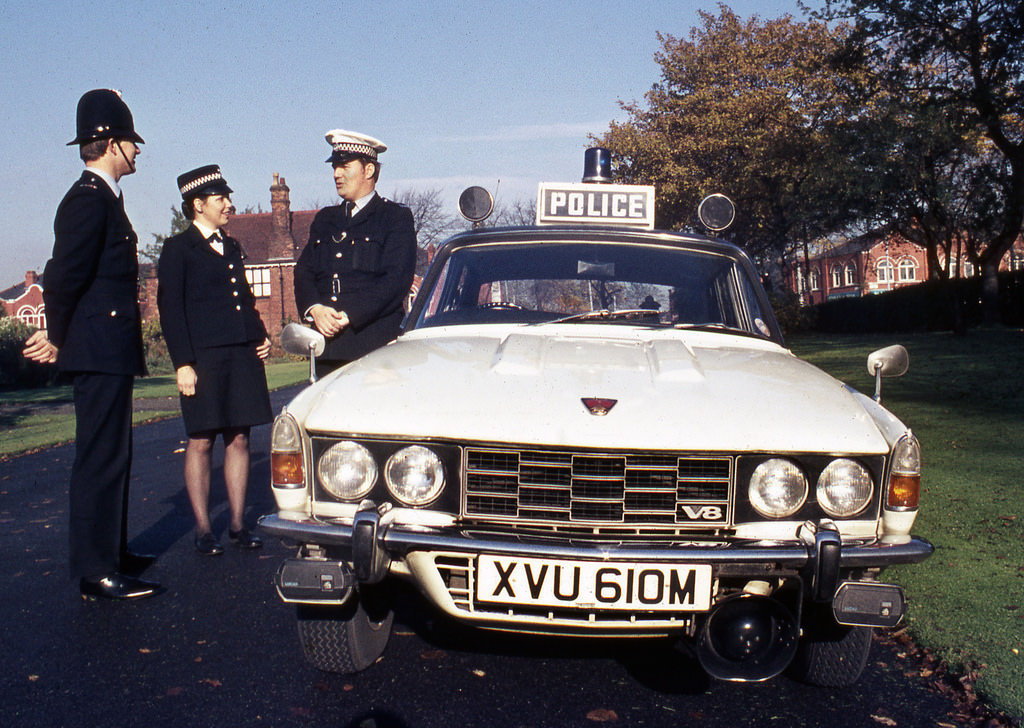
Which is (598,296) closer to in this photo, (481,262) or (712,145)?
(481,262)

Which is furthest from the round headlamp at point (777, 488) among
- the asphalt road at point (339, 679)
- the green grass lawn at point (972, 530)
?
the green grass lawn at point (972, 530)

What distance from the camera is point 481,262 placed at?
15.7 ft

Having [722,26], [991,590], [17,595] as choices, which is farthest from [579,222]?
[722,26]

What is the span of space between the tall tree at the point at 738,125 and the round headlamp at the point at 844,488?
123 feet

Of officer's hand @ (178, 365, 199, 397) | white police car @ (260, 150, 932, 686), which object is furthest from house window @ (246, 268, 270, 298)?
white police car @ (260, 150, 932, 686)

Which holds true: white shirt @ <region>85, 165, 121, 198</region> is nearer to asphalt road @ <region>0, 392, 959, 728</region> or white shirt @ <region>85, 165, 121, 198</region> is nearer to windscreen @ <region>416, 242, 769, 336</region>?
windscreen @ <region>416, 242, 769, 336</region>

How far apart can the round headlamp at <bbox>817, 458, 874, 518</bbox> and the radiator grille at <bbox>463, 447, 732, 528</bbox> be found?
1.02ft

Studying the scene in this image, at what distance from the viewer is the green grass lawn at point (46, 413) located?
12.1 m

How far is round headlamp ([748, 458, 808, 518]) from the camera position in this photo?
298cm

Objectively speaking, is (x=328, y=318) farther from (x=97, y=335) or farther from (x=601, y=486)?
(x=601, y=486)

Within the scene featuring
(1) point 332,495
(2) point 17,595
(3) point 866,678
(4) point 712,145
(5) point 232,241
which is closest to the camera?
(1) point 332,495

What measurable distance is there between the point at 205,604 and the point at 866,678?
9.54 feet

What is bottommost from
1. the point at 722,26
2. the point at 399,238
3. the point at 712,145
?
the point at 399,238

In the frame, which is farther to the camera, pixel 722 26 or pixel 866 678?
pixel 722 26
